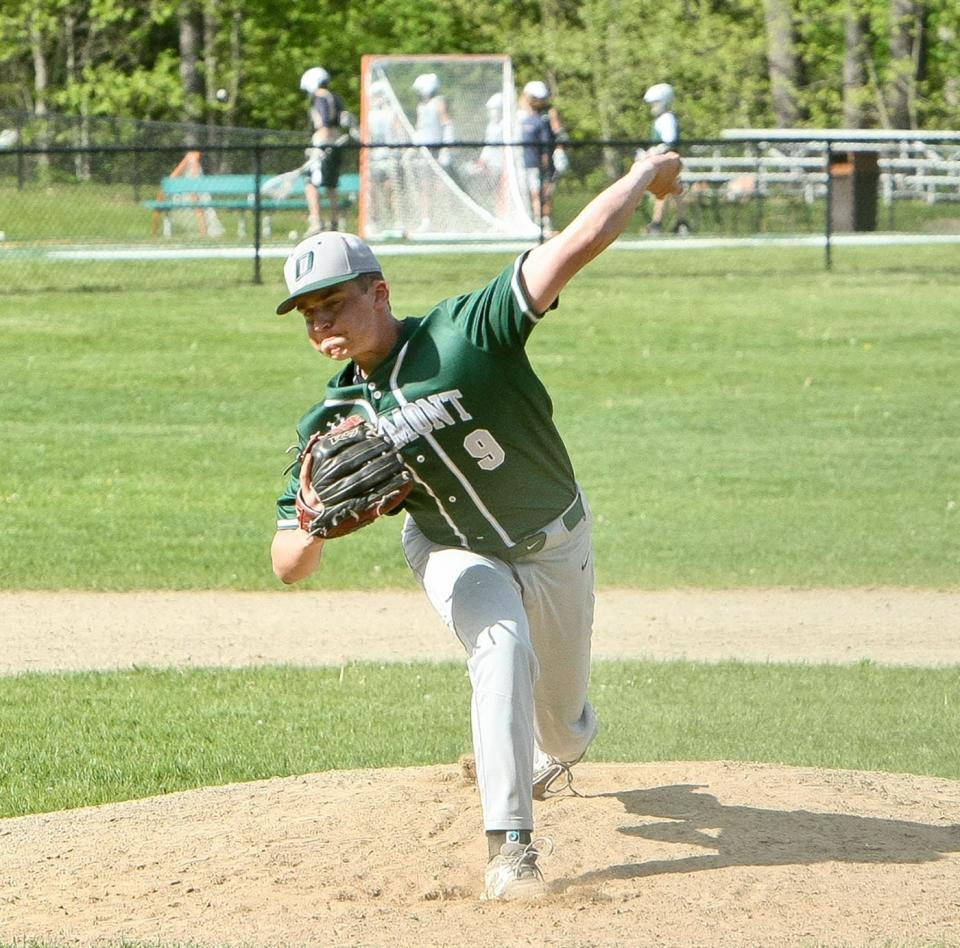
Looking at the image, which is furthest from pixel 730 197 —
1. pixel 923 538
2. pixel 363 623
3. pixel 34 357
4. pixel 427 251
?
pixel 363 623

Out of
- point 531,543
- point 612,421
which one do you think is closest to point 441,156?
point 612,421

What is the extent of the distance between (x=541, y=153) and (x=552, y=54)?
1642cm

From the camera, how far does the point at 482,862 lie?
203 inches

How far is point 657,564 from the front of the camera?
33.0 feet

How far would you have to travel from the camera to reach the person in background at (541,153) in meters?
19.8

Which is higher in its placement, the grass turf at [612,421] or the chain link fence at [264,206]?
the chain link fence at [264,206]

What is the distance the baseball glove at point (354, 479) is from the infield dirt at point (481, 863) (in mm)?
1059

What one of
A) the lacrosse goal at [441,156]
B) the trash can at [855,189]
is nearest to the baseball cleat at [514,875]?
the lacrosse goal at [441,156]

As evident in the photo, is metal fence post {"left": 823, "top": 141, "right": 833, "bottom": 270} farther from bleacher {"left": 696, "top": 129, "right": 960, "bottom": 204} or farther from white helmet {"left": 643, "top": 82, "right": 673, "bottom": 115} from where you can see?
white helmet {"left": 643, "top": 82, "right": 673, "bottom": 115}

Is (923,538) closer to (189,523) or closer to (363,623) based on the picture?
(363,623)

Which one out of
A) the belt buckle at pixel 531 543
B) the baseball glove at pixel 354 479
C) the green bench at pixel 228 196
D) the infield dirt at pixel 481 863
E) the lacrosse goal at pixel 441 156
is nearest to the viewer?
the infield dirt at pixel 481 863

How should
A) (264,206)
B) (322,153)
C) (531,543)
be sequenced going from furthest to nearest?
(264,206), (322,153), (531,543)

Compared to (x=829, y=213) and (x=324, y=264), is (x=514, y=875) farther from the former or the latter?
(x=829, y=213)

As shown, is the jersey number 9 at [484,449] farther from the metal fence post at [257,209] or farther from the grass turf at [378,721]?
the metal fence post at [257,209]
